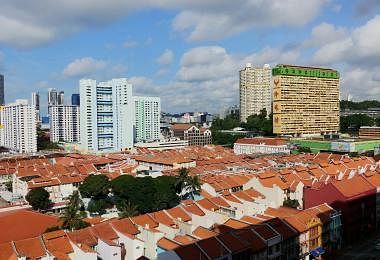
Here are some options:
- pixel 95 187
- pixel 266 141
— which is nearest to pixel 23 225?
pixel 95 187

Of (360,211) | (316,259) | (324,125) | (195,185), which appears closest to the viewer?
(316,259)

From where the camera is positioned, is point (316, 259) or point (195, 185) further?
point (195, 185)

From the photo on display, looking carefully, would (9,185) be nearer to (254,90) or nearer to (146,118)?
(146,118)

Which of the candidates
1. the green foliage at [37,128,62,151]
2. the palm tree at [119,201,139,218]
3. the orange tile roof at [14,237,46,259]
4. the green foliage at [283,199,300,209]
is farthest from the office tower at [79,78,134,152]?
the orange tile roof at [14,237,46,259]

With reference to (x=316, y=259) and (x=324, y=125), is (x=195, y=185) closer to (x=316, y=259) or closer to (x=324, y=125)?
(x=316, y=259)

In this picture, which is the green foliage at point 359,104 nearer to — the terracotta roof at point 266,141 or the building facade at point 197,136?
the building facade at point 197,136

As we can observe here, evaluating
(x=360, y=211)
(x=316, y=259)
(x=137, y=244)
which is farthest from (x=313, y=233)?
(x=137, y=244)
